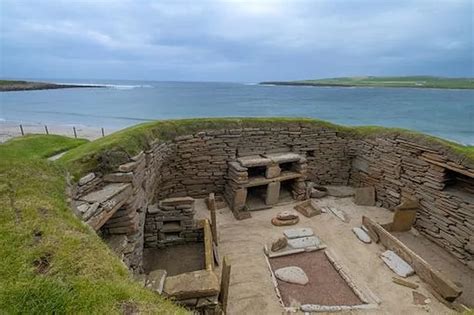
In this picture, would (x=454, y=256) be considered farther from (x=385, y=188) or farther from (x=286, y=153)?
(x=286, y=153)

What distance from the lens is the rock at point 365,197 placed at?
11.6 m

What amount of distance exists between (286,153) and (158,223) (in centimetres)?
606

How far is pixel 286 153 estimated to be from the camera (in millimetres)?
11852

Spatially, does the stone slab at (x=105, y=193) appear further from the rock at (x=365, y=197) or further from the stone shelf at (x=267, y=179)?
the rock at (x=365, y=197)

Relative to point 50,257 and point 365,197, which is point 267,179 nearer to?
point 365,197

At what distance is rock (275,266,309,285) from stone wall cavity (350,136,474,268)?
512 cm

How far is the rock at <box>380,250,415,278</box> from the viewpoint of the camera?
7419 mm

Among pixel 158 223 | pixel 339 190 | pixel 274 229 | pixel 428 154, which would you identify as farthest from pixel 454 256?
pixel 158 223

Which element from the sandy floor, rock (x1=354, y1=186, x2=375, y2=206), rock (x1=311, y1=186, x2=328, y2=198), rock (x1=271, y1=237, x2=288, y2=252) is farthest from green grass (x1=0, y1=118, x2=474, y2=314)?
rock (x1=354, y1=186, x2=375, y2=206)

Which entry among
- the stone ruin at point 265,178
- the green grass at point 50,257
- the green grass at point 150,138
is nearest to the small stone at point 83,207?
the stone ruin at point 265,178

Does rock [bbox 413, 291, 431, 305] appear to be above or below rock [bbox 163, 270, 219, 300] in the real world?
below

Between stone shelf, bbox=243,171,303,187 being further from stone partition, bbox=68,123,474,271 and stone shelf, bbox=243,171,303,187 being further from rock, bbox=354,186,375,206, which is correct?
rock, bbox=354,186,375,206

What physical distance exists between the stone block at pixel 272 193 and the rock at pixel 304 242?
2467 millimetres

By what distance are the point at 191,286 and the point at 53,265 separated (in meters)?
2.31
